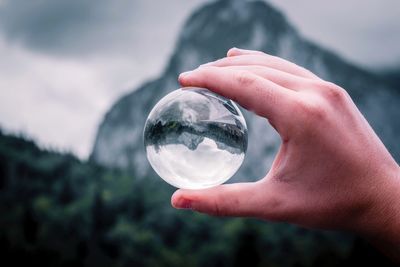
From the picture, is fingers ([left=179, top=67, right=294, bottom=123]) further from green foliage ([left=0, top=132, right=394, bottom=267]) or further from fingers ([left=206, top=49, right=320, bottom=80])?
green foliage ([left=0, top=132, right=394, bottom=267])

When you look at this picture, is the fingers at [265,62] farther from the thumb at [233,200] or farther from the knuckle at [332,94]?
the thumb at [233,200]

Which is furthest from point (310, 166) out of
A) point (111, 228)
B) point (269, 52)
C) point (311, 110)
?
point (269, 52)

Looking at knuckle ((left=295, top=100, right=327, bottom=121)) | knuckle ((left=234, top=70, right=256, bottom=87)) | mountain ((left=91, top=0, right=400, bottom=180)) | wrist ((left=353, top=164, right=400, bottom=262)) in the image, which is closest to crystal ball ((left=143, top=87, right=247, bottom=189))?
knuckle ((left=234, top=70, right=256, bottom=87))

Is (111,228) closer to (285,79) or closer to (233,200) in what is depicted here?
(233,200)

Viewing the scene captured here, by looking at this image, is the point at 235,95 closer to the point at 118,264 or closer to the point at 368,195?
the point at 368,195

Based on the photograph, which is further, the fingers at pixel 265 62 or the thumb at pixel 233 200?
the fingers at pixel 265 62

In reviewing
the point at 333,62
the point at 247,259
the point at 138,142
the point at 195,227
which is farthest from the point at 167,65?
the point at 247,259

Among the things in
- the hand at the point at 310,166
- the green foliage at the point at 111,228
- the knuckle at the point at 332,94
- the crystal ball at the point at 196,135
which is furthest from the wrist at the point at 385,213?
the green foliage at the point at 111,228

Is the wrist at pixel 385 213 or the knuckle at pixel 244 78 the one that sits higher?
the knuckle at pixel 244 78
